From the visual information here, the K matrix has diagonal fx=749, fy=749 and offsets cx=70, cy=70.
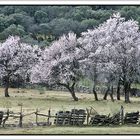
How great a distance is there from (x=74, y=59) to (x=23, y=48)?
1768 mm

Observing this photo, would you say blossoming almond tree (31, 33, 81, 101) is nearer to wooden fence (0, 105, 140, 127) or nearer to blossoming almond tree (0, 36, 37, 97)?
blossoming almond tree (0, 36, 37, 97)

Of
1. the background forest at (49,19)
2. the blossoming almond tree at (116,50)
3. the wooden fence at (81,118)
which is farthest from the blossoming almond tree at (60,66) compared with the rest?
the wooden fence at (81,118)

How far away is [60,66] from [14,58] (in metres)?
1.59

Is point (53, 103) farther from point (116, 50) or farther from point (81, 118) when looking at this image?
point (116, 50)

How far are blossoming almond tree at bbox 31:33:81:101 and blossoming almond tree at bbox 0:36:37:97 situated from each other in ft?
1.11

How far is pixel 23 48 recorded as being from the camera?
83.2ft

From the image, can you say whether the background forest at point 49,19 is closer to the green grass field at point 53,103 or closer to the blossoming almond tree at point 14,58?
the blossoming almond tree at point 14,58

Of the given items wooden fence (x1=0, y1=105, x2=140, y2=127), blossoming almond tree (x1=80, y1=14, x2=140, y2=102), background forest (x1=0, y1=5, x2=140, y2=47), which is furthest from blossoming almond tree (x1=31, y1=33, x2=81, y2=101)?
wooden fence (x1=0, y1=105, x2=140, y2=127)

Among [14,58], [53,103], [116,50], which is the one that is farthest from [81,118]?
[14,58]

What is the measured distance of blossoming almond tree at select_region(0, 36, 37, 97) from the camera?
25.2m

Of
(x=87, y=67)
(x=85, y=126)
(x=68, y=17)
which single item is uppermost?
(x=68, y=17)

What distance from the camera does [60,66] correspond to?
2545cm
